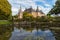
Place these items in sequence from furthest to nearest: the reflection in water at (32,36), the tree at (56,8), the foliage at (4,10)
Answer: the tree at (56,8) → the foliage at (4,10) → the reflection in water at (32,36)

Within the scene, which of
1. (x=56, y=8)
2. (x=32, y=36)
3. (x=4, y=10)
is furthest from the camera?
(x=56, y=8)

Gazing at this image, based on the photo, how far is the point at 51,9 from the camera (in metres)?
55.2

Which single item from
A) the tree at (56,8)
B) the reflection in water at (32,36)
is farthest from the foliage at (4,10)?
the reflection in water at (32,36)

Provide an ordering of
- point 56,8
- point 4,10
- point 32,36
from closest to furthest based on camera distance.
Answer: point 32,36 → point 4,10 → point 56,8

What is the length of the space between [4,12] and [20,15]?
15.5m

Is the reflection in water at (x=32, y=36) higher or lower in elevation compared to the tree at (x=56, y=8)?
lower

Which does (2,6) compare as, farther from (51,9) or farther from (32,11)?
(32,11)

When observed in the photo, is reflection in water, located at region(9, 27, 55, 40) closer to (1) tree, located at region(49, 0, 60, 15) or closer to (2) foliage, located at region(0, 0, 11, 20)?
(2) foliage, located at region(0, 0, 11, 20)

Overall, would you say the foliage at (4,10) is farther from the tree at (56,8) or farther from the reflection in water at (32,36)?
the reflection in water at (32,36)

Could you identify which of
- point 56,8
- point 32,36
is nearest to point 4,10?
point 56,8

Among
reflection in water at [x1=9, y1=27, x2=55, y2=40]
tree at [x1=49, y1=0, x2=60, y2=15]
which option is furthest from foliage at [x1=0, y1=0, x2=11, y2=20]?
reflection in water at [x1=9, y1=27, x2=55, y2=40]

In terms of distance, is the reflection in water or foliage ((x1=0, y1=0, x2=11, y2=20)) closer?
the reflection in water

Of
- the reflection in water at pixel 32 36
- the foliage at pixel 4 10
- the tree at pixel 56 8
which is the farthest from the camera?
the tree at pixel 56 8

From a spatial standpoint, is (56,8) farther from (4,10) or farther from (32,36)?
(32,36)
